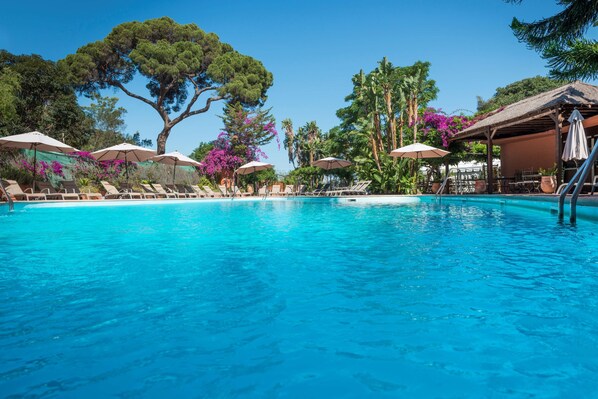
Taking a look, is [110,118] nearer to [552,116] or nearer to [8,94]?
[8,94]

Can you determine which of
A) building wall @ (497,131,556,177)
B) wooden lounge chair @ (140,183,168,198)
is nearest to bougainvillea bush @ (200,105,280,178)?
wooden lounge chair @ (140,183,168,198)

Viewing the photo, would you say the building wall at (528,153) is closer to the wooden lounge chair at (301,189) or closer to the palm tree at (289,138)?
the wooden lounge chair at (301,189)

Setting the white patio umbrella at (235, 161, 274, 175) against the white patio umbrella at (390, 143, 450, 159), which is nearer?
the white patio umbrella at (390, 143, 450, 159)

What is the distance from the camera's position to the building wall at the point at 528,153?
56.7ft

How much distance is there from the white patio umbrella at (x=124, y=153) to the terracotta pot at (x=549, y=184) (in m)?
16.7

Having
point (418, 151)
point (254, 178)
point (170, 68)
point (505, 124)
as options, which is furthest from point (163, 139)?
point (505, 124)

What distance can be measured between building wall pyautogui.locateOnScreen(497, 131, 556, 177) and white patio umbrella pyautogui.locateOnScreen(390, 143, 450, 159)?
444 centimetres

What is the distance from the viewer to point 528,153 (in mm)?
18344

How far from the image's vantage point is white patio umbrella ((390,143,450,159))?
1659 cm

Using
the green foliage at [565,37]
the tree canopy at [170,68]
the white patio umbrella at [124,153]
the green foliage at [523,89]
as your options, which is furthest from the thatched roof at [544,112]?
the green foliage at [523,89]

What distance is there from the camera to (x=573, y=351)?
1.87 m

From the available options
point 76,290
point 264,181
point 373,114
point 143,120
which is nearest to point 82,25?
point 143,120

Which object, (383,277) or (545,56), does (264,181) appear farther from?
(383,277)

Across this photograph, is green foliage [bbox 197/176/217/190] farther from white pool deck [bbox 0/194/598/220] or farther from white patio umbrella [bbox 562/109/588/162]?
white patio umbrella [bbox 562/109/588/162]
